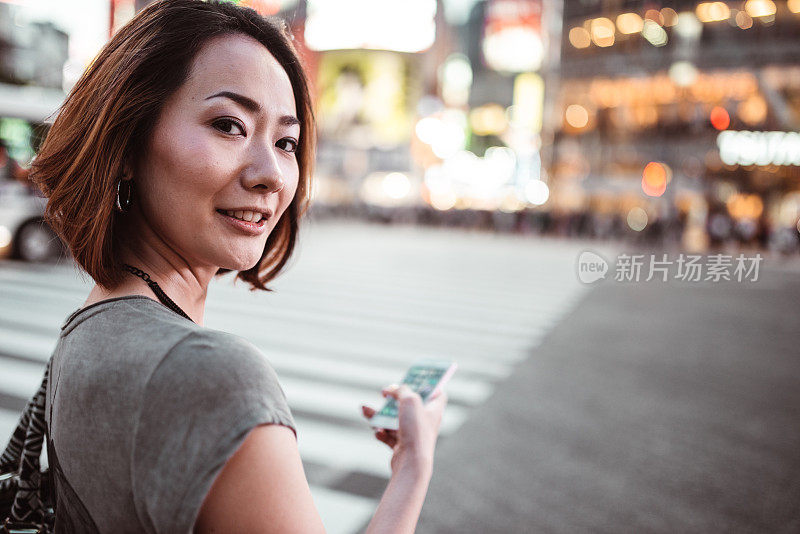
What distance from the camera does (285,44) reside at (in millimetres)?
1361

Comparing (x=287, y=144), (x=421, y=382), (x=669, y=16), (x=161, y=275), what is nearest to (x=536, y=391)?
(x=421, y=382)

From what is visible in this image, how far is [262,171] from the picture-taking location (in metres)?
1.25

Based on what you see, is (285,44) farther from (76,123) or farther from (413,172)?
(413,172)

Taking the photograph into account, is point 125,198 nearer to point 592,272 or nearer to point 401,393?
point 401,393

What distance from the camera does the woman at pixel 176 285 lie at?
→ 908 millimetres

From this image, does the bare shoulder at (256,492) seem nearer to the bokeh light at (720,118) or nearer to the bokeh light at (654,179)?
the bokeh light at (654,179)

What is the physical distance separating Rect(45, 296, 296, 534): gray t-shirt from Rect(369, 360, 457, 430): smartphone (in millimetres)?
531

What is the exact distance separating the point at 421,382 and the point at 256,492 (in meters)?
0.80

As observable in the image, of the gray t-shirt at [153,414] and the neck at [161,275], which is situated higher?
the neck at [161,275]

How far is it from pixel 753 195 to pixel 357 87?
22703 mm

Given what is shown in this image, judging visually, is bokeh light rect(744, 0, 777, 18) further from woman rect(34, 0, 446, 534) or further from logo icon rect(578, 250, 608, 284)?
woman rect(34, 0, 446, 534)

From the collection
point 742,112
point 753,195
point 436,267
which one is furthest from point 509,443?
point 742,112

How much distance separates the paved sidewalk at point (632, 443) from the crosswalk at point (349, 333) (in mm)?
390

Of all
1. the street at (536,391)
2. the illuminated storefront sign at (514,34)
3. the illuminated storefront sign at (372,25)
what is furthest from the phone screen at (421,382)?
the illuminated storefront sign at (514,34)
